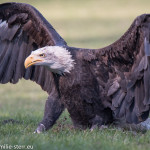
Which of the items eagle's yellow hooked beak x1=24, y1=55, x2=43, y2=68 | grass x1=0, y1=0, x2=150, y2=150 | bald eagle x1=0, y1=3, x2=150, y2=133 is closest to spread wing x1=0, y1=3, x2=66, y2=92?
bald eagle x1=0, y1=3, x2=150, y2=133

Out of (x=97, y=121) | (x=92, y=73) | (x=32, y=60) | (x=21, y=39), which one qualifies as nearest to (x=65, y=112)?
(x=21, y=39)

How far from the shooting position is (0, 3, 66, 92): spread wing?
7.78 meters

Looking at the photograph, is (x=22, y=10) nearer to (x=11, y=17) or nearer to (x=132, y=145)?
(x=11, y=17)

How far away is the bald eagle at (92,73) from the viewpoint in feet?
21.7

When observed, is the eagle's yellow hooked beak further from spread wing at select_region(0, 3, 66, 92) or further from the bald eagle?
spread wing at select_region(0, 3, 66, 92)

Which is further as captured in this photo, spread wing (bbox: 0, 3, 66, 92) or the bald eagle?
spread wing (bbox: 0, 3, 66, 92)

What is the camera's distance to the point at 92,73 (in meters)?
7.16

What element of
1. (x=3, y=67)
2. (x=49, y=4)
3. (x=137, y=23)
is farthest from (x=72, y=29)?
(x=137, y=23)

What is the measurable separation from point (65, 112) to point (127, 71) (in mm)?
3134

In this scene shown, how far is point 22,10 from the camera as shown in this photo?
25.9ft

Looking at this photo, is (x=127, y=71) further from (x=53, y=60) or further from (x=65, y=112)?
(x=65, y=112)

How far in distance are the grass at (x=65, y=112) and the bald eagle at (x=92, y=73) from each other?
0.35 metres

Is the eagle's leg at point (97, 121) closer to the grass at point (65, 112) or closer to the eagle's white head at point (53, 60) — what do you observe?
the grass at point (65, 112)

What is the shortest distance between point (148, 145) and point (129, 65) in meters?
1.48
